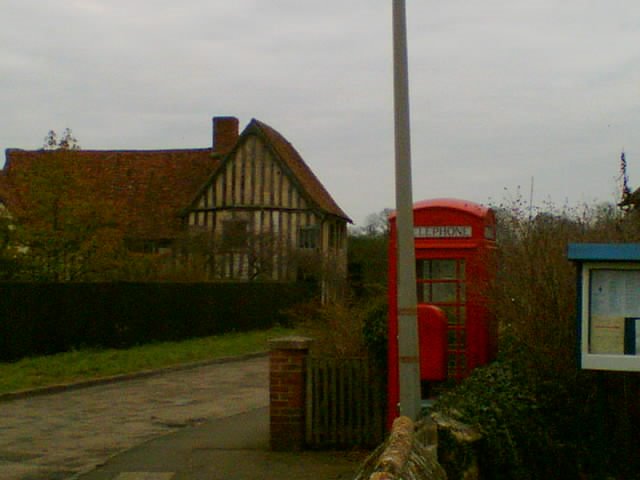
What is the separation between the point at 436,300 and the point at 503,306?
1.04 meters

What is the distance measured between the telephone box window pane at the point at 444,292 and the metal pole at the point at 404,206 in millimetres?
2519

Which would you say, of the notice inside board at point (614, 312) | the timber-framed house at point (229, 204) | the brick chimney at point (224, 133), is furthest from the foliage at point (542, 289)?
the brick chimney at point (224, 133)

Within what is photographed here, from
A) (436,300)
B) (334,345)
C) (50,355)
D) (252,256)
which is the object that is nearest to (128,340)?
(50,355)

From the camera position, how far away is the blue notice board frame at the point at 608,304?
852 cm

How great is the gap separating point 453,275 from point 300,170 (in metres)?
37.8

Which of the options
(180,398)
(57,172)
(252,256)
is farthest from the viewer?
(252,256)

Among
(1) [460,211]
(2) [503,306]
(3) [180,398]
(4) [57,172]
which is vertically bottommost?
(3) [180,398]

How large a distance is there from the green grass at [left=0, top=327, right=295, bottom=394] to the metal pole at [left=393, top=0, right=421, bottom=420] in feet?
39.9

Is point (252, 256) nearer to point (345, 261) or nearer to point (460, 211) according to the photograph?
point (345, 261)

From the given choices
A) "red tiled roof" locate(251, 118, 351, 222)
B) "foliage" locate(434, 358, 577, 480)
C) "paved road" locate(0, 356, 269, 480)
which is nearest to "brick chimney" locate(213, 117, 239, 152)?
"red tiled roof" locate(251, 118, 351, 222)

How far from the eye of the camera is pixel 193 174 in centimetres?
5112

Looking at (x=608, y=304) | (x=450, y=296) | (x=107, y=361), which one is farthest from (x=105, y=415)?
(x=608, y=304)

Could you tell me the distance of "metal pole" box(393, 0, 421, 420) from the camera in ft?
29.5

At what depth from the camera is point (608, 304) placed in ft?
28.4
